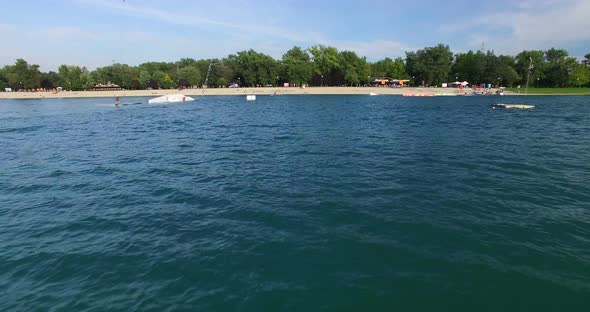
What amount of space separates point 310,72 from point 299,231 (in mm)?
151904

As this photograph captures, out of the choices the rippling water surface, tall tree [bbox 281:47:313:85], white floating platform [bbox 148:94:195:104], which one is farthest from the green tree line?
the rippling water surface

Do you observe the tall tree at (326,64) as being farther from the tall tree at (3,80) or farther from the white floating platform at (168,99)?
the tall tree at (3,80)

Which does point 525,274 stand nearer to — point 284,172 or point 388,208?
point 388,208

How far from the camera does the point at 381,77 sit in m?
178

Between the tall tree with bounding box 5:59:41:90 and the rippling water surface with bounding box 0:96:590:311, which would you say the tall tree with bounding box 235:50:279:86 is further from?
the rippling water surface with bounding box 0:96:590:311

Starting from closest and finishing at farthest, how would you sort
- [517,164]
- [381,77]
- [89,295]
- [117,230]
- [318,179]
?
[89,295] → [117,230] → [318,179] → [517,164] → [381,77]

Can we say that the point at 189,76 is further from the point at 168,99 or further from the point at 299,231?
the point at 299,231

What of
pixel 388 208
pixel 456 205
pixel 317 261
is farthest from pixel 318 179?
pixel 317 261

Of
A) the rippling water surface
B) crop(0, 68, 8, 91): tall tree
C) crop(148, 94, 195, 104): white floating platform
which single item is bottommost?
the rippling water surface

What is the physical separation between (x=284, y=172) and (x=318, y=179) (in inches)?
108

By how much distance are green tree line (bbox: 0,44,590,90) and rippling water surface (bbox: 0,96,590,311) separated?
457 feet

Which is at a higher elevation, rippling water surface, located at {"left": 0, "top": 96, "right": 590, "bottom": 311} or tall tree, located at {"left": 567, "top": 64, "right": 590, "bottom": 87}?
tall tree, located at {"left": 567, "top": 64, "right": 590, "bottom": 87}

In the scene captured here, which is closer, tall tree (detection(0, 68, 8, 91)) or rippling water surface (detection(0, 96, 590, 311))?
rippling water surface (detection(0, 96, 590, 311))

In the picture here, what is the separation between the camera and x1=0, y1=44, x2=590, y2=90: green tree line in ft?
502
